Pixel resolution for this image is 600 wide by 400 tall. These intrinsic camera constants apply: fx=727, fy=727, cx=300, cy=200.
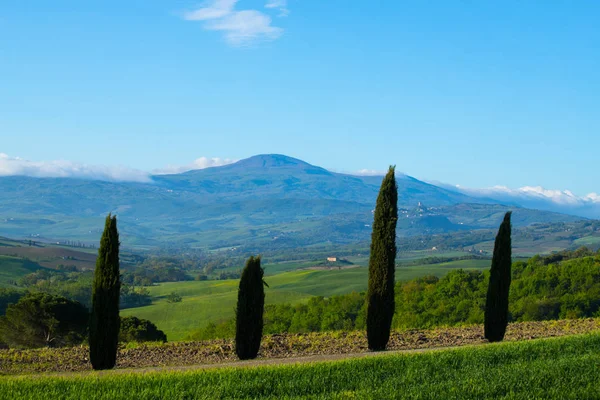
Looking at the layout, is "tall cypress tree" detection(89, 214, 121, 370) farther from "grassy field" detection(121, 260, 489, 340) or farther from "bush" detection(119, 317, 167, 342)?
"grassy field" detection(121, 260, 489, 340)

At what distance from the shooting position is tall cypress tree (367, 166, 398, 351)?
21.6 meters

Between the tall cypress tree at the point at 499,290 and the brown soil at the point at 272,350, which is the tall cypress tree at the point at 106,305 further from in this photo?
the tall cypress tree at the point at 499,290

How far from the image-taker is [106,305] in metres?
19.5

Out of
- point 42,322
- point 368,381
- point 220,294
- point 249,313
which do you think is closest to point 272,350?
point 249,313

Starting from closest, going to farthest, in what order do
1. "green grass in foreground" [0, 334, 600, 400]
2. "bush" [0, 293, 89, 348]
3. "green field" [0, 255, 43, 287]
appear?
1. "green grass in foreground" [0, 334, 600, 400]
2. "bush" [0, 293, 89, 348]
3. "green field" [0, 255, 43, 287]

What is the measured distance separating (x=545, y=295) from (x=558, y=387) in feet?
128

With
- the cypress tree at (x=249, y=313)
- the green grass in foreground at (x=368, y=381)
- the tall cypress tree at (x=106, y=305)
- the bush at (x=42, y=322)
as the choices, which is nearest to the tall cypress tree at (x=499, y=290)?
the green grass in foreground at (x=368, y=381)

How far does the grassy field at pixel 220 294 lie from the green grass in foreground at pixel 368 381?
44189 mm

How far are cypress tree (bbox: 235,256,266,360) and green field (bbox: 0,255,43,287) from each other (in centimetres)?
10273

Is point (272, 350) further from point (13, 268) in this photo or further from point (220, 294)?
point (13, 268)

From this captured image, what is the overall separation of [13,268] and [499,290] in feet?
406

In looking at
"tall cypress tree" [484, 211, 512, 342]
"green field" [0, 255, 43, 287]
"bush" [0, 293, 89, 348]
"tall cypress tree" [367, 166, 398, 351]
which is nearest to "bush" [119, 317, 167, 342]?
"bush" [0, 293, 89, 348]

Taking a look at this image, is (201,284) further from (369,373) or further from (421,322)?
(369,373)

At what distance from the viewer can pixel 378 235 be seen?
2214cm
